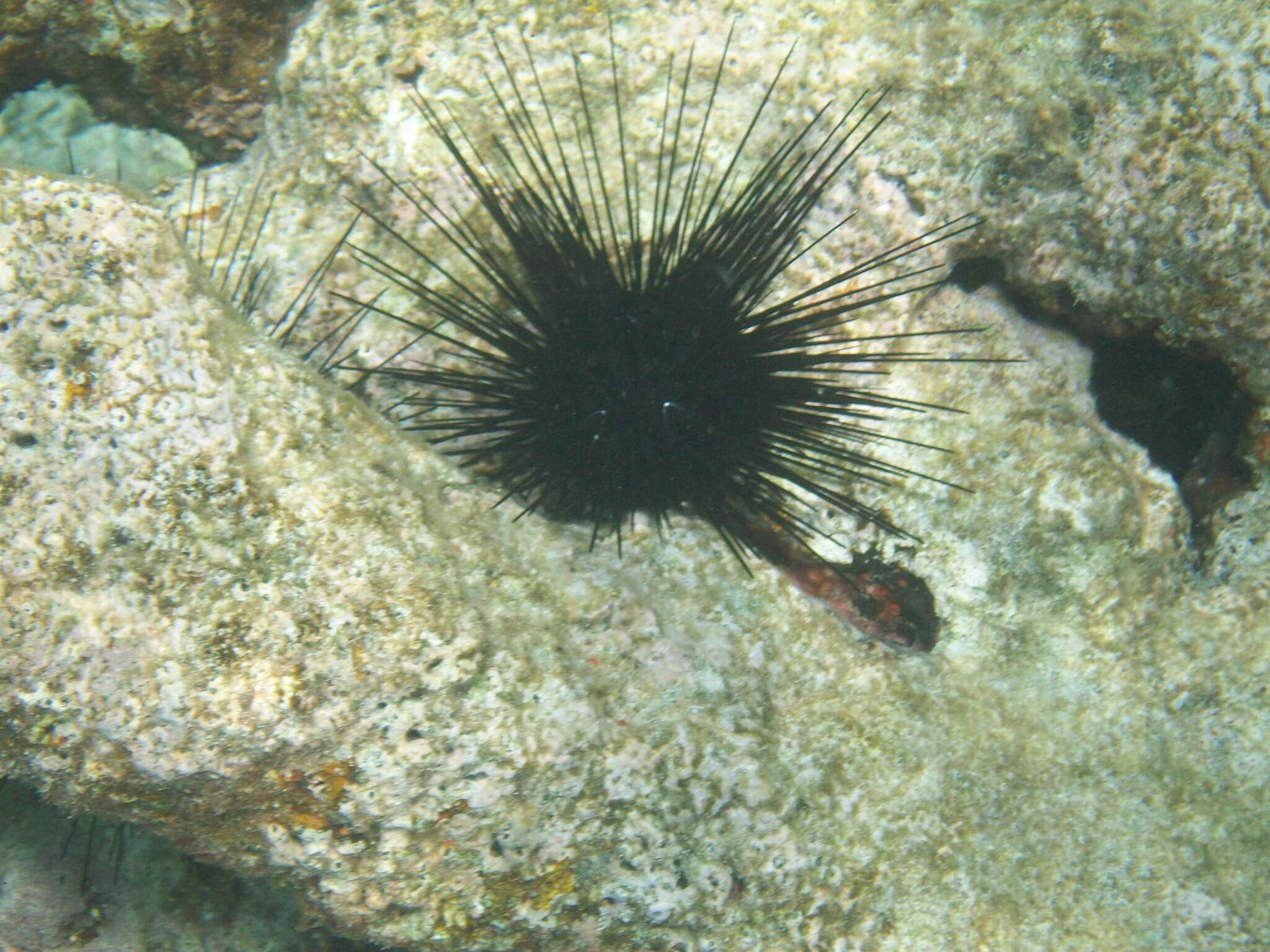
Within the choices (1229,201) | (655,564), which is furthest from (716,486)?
(1229,201)

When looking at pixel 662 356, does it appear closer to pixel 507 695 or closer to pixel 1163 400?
pixel 507 695

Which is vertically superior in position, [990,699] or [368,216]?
[368,216]

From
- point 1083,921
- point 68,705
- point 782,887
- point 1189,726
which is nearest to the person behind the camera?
point 68,705

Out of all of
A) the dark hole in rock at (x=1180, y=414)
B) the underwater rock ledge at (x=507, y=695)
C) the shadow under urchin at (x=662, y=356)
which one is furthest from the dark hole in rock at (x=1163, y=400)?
the shadow under urchin at (x=662, y=356)

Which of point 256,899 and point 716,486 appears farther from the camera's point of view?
point 256,899

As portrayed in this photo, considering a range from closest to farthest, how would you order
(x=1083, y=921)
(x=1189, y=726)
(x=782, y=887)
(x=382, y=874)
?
(x=382, y=874) → (x=782, y=887) → (x=1083, y=921) → (x=1189, y=726)

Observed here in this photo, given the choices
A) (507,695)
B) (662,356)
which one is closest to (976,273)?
(662,356)

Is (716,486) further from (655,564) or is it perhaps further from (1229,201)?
(1229,201)
